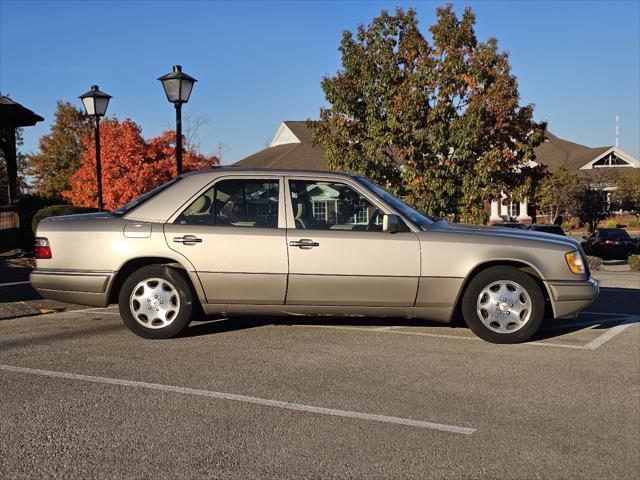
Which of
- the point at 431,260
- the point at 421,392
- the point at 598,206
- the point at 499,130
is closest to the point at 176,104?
the point at 431,260

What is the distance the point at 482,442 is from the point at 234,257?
3.29 m

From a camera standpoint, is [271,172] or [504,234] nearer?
[504,234]

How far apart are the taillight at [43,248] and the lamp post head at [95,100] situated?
10081 mm

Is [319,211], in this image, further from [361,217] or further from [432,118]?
[432,118]

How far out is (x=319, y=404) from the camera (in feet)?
14.7

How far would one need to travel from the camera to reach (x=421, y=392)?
15.6 feet

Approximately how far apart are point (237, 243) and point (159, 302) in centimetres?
97

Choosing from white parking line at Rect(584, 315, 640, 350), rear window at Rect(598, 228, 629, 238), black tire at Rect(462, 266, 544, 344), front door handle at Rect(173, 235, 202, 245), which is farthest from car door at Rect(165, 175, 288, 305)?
rear window at Rect(598, 228, 629, 238)

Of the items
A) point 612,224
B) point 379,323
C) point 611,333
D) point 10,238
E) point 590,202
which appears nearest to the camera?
point 611,333

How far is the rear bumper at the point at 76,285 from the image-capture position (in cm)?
653

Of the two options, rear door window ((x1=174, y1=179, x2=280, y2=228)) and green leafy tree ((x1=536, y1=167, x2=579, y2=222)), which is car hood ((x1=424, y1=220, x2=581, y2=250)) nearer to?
rear door window ((x1=174, y1=179, x2=280, y2=228))

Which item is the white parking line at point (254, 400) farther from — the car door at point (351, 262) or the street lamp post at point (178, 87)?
the street lamp post at point (178, 87)

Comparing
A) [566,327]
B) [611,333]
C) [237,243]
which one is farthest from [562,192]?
[237,243]

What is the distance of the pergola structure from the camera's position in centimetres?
1686
